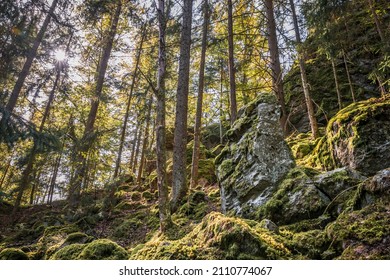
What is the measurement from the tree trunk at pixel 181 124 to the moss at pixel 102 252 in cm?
432

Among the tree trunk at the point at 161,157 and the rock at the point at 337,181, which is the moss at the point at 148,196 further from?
the rock at the point at 337,181

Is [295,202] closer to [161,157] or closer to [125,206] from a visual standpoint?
[161,157]

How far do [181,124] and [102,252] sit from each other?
6072 mm

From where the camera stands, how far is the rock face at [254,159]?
545cm

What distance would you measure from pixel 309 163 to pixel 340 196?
3.58m

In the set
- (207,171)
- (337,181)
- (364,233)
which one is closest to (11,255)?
(364,233)

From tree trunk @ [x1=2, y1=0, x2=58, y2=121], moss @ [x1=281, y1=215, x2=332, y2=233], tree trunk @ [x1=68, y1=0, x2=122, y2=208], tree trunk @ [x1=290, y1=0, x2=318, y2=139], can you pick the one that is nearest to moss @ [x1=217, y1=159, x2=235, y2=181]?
moss @ [x1=281, y1=215, x2=332, y2=233]

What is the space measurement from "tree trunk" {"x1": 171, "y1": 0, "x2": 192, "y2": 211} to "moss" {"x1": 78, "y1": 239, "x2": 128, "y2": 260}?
4321 millimetres

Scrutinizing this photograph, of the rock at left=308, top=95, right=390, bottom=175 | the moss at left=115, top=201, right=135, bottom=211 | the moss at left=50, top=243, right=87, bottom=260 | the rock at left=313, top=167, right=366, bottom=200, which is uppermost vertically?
Answer: the rock at left=308, top=95, right=390, bottom=175

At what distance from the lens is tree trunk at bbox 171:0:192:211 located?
9.12m

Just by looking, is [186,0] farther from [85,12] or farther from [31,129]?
[31,129]

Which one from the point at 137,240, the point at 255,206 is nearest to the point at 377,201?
the point at 255,206

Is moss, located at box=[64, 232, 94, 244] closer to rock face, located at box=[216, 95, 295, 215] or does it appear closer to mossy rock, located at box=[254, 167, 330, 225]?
rock face, located at box=[216, 95, 295, 215]

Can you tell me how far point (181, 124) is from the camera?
9547mm
